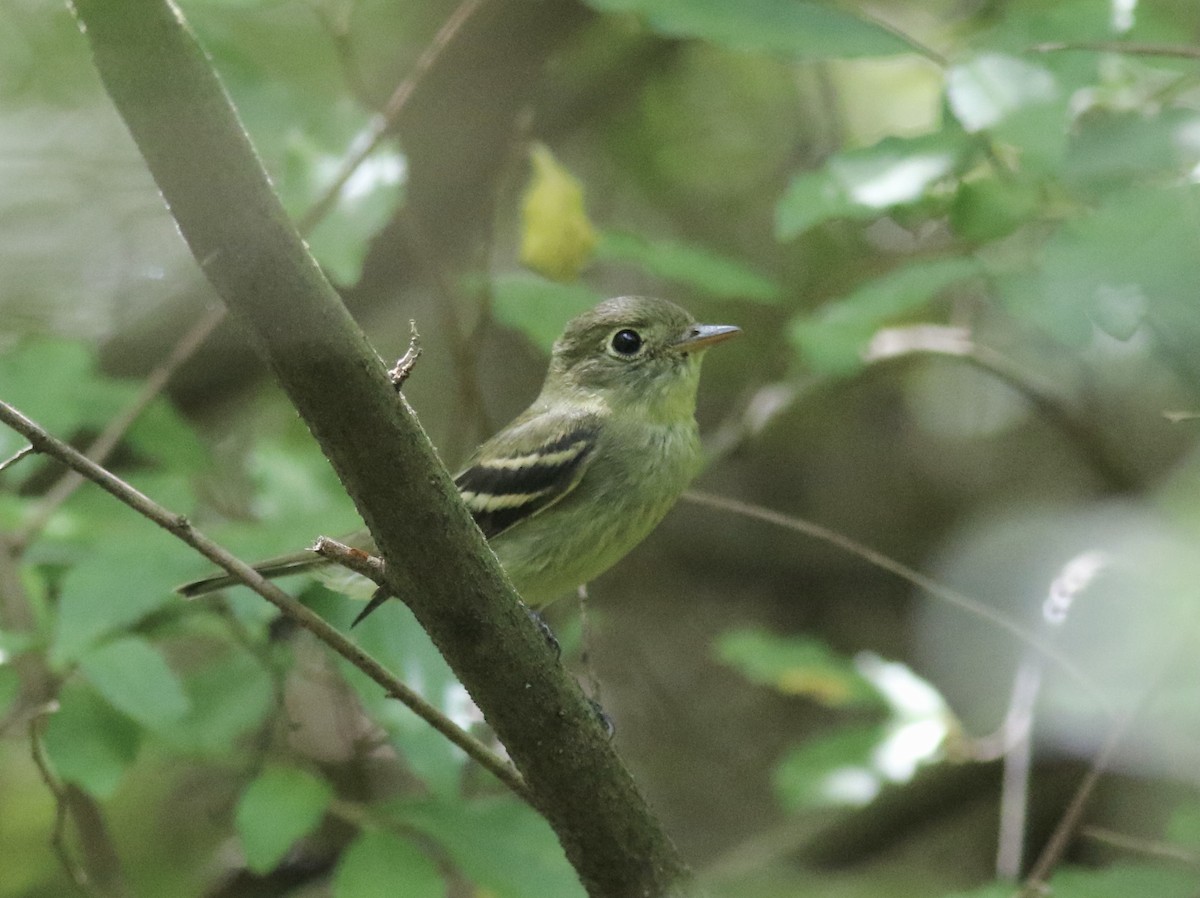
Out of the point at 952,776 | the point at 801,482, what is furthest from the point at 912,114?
the point at 952,776

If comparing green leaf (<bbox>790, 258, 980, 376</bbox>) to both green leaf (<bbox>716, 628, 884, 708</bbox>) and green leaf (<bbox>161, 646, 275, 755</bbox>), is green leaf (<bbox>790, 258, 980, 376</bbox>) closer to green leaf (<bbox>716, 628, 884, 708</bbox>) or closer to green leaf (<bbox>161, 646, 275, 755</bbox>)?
green leaf (<bbox>716, 628, 884, 708</bbox>)

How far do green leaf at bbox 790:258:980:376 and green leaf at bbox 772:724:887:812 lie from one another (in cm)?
119

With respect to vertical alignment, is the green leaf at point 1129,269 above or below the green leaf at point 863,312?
below

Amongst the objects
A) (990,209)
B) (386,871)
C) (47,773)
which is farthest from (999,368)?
(47,773)

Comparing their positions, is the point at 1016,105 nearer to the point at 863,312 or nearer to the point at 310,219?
the point at 863,312

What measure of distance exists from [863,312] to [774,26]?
846 mm

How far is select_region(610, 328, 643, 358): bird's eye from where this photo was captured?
4.12 m

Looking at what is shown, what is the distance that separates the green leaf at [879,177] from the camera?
9.48ft

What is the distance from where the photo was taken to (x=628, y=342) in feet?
13.5

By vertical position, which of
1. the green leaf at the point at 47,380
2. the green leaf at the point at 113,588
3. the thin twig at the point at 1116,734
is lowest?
the thin twig at the point at 1116,734

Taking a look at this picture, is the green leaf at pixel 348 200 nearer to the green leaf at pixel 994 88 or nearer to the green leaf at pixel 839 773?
the green leaf at pixel 994 88

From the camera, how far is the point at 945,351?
4.40 m

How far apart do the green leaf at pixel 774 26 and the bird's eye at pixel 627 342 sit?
3.92 ft

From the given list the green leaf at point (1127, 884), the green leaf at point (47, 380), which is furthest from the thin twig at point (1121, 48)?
the green leaf at point (47, 380)
